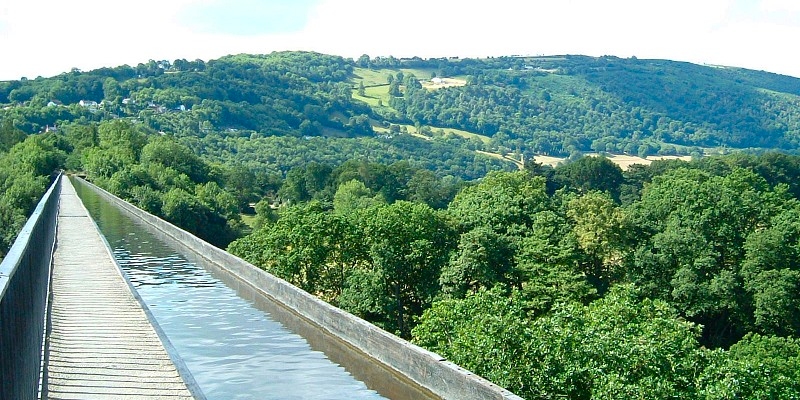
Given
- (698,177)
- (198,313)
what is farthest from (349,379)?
(698,177)

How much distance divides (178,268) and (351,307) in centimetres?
1214

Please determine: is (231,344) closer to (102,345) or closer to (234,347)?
(234,347)

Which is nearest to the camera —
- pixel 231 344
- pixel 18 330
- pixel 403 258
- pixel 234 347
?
pixel 18 330

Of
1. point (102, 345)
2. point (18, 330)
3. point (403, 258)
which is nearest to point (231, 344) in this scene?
point (102, 345)

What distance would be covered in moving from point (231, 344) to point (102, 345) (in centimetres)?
298

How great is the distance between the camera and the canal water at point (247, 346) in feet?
38.2

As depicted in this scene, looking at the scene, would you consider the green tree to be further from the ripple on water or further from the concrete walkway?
the concrete walkway

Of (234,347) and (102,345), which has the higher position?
(102,345)

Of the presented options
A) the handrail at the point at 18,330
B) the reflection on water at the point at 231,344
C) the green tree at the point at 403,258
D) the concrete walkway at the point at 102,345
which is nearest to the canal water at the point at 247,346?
the reflection on water at the point at 231,344

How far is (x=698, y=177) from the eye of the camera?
79438 millimetres

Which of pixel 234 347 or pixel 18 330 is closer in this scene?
pixel 18 330

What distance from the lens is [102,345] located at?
1188cm

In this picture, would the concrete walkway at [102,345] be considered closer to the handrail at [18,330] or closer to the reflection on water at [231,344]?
the handrail at [18,330]

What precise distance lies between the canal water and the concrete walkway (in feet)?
3.31
